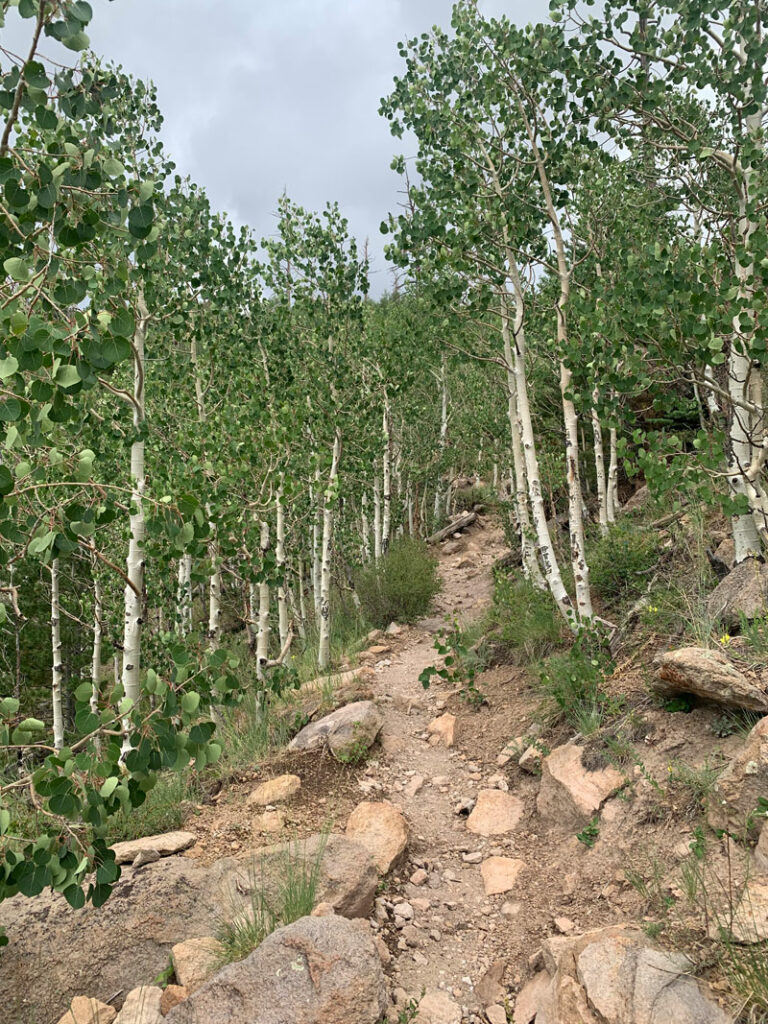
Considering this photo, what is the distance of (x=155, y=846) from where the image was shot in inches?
Result: 207

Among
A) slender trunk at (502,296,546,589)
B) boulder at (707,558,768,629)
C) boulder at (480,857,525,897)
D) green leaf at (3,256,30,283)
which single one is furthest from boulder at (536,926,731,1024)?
slender trunk at (502,296,546,589)

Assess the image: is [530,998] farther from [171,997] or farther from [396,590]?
[396,590]

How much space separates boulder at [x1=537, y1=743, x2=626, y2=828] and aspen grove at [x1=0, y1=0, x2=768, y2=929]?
1.72 metres

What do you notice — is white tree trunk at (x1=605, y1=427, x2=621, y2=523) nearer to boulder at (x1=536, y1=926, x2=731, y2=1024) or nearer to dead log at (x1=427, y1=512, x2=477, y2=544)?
dead log at (x1=427, y1=512, x2=477, y2=544)

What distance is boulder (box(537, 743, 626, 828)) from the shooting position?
531cm

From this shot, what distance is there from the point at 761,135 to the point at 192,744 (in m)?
8.01

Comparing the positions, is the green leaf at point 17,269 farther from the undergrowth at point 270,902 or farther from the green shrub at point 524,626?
the green shrub at point 524,626

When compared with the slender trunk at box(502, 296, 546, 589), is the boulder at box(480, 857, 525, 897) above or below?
below

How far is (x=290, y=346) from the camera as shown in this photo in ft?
36.3

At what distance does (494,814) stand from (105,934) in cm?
339

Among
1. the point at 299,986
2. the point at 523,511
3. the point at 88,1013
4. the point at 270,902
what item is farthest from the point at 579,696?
the point at 523,511

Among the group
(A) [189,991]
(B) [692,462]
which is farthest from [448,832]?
(B) [692,462]

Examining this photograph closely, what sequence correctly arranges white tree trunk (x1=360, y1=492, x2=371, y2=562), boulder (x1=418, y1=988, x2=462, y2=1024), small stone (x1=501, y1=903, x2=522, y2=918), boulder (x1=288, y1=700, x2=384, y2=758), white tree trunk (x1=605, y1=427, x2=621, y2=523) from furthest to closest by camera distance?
white tree trunk (x1=360, y1=492, x2=371, y2=562)
white tree trunk (x1=605, y1=427, x2=621, y2=523)
boulder (x1=288, y1=700, x2=384, y2=758)
small stone (x1=501, y1=903, x2=522, y2=918)
boulder (x1=418, y1=988, x2=462, y2=1024)

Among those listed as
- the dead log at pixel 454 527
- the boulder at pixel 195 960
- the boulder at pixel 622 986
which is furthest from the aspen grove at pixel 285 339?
the dead log at pixel 454 527
